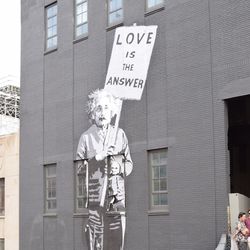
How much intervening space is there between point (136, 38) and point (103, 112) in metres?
3.10

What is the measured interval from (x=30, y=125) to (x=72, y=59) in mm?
3927

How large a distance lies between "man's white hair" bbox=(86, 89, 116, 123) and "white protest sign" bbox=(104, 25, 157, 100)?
204 millimetres

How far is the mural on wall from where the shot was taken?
20.2 m

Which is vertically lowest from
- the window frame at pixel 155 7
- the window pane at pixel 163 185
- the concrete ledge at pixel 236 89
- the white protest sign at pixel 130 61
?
the window pane at pixel 163 185

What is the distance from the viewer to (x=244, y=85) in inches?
661

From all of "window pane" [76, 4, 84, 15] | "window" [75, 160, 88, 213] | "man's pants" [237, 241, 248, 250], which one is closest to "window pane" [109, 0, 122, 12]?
"window pane" [76, 4, 84, 15]

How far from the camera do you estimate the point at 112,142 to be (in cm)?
2091

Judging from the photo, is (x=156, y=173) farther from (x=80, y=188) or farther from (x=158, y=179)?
(x=80, y=188)

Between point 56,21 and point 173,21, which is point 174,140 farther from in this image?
point 56,21

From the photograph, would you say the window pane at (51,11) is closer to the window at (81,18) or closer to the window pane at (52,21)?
the window pane at (52,21)

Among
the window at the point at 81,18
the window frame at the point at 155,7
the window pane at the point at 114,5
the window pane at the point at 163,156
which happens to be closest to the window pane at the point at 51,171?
the window at the point at 81,18

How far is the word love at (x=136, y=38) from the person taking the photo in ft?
65.4

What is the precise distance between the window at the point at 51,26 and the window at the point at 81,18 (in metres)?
1.52

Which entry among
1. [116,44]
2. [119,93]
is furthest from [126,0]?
[119,93]
